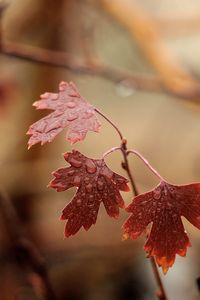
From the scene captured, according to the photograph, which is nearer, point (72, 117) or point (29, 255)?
point (72, 117)

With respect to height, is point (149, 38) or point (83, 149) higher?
point (149, 38)

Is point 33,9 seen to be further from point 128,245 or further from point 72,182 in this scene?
point 72,182

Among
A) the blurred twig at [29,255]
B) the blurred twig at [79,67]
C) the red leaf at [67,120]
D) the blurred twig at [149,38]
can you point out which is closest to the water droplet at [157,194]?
→ the red leaf at [67,120]

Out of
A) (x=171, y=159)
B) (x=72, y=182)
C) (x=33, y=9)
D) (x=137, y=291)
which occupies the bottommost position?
(x=137, y=291)

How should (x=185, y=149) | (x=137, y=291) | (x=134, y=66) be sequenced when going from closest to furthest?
(x=137, y=291) → (x=185, y=149) → (x=134, y=66)

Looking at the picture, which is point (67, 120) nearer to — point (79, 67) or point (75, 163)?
point (75, 163)

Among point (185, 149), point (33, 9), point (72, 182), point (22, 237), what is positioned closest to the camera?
point (72, 182)

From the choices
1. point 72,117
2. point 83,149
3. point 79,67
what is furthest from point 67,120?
point 83,149

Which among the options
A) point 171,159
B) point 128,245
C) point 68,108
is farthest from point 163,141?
point 68,108
